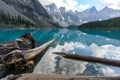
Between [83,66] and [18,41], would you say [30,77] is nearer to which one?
[83,66]

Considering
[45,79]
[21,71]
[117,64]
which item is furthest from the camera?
[21,71]

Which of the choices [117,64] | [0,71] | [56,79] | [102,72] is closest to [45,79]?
[56,79]

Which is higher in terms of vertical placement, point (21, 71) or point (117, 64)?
point (117, 64)

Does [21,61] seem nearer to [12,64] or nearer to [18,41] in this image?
[12,64]

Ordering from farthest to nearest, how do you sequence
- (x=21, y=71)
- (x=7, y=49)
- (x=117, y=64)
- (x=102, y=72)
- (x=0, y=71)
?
(x=7, y=49) < (x=102, y=72) < (x=21, y=71) < (x=0, y=71) < (x=117, y=64)

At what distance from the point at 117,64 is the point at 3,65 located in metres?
13.3

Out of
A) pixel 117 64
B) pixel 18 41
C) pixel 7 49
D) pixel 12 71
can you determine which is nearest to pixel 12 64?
pixel 12 71

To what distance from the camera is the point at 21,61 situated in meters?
22.8

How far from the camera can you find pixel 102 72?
24.7m

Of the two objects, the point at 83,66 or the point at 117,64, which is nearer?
the point at 117,64

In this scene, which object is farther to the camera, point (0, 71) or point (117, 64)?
point (0, 71)

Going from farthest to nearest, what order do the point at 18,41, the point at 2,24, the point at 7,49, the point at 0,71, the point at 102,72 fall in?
the point at 2,24 < the point at 18,41 < the point at 7,49 < the point at 102,72 < the point at 0,71

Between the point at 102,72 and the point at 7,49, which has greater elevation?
the point at 7,49

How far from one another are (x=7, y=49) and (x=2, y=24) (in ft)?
537
